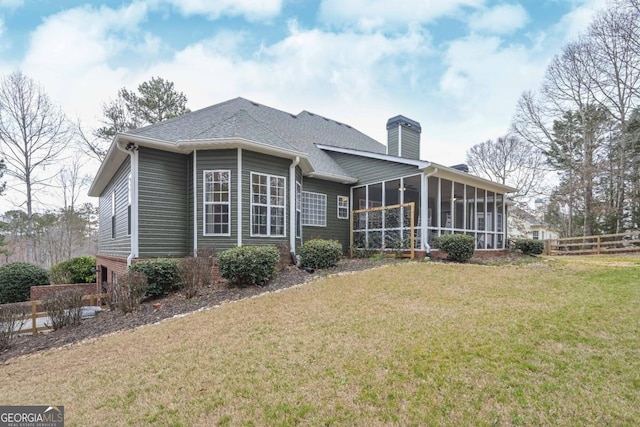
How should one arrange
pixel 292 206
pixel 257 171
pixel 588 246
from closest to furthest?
pixel 257 171 → pixel 292 206 → pixel 588 246

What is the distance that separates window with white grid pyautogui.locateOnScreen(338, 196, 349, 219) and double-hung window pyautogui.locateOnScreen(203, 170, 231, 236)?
546 cm

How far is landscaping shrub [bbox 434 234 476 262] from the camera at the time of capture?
34.6ft

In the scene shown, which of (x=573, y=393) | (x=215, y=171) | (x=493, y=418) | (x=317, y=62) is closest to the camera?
(x=493, y=418)

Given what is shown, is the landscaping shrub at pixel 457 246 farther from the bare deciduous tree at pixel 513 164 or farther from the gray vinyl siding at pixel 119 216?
the bare deciduous tree at pixel 513 164

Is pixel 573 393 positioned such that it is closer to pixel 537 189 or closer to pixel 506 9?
pixel 506 9

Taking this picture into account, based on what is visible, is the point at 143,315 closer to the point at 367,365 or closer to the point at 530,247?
the point at 367,365

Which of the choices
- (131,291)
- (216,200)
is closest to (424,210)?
(216,200)

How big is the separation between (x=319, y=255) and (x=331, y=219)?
12.6ft

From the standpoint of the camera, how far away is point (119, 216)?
11.2m

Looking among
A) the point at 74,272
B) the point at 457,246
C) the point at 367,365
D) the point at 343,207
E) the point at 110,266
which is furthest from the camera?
the point at 74,272

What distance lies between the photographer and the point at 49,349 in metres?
5.94

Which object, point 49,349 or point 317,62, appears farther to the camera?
point 317,62

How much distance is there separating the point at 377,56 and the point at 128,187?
10.8 m

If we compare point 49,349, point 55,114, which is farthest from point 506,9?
point 55,114
